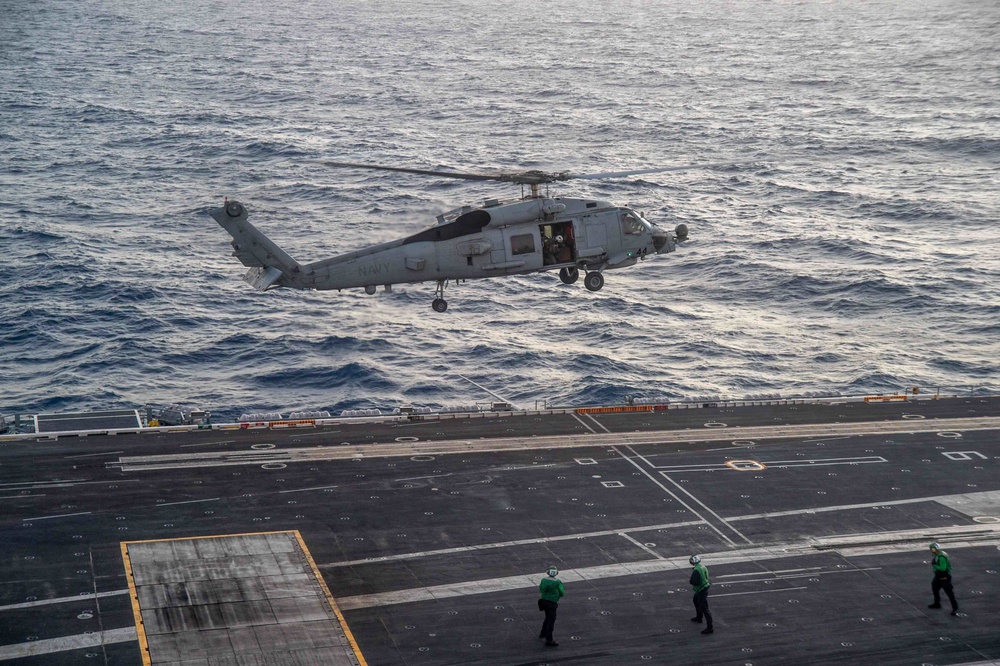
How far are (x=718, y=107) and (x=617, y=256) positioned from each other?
4745 inches

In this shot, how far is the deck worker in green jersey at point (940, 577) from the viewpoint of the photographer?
36.8 m

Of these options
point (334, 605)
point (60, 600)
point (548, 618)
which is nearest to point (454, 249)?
point (334, 605)

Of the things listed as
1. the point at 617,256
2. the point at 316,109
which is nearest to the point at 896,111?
the point at 316,109

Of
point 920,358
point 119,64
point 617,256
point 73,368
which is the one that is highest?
point 119,64

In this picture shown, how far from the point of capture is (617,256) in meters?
48.4

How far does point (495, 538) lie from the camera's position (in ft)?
141

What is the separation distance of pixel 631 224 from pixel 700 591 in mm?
18337

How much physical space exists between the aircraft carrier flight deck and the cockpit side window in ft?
35.7

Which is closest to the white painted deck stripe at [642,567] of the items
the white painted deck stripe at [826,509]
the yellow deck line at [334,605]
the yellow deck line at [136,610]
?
the yellow deck line at [334,605]

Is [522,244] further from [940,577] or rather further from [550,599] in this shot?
[940,577]

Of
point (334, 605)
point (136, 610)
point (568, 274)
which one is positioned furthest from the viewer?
point (568, 274)

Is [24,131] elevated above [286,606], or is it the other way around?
[24,131]

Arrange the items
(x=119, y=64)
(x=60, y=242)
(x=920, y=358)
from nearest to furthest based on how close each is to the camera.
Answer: (x=920, y=358) < (x=60, y=242) < (x=119, y=64)

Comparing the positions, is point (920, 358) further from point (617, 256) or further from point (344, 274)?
point (344, 274)
